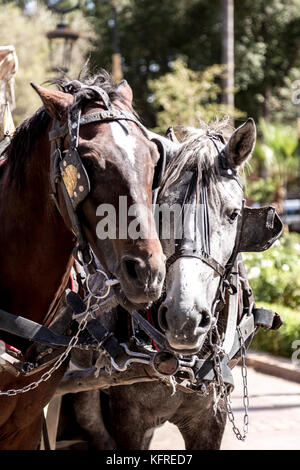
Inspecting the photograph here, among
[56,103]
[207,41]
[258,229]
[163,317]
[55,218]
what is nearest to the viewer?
[56,103]

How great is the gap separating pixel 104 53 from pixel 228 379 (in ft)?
72.1

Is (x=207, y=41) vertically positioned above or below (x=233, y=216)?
above

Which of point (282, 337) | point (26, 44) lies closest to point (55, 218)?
point (282, 337)

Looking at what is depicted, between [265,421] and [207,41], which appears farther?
[207,41]

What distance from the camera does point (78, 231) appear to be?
2.27 m

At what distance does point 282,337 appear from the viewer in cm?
808

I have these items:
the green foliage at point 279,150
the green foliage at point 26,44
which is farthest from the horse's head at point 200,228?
the green foliage at point 26,44

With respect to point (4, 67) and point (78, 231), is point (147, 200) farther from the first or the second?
point (4, 67)

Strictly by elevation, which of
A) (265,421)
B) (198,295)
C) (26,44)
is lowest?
(265,421)

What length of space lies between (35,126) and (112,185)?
0.60 metres

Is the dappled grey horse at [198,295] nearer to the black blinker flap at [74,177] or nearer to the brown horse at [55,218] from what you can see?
the brown horse at [55,218]

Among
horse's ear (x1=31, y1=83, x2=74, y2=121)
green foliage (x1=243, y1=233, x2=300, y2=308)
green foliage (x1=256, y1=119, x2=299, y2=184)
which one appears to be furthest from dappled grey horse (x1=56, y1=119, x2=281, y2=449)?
green foliage (x1=256, y1=119, x2=299, y2=184)

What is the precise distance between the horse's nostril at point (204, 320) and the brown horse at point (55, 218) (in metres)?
0.47

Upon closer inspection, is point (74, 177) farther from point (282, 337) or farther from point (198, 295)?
point (282, 337)
